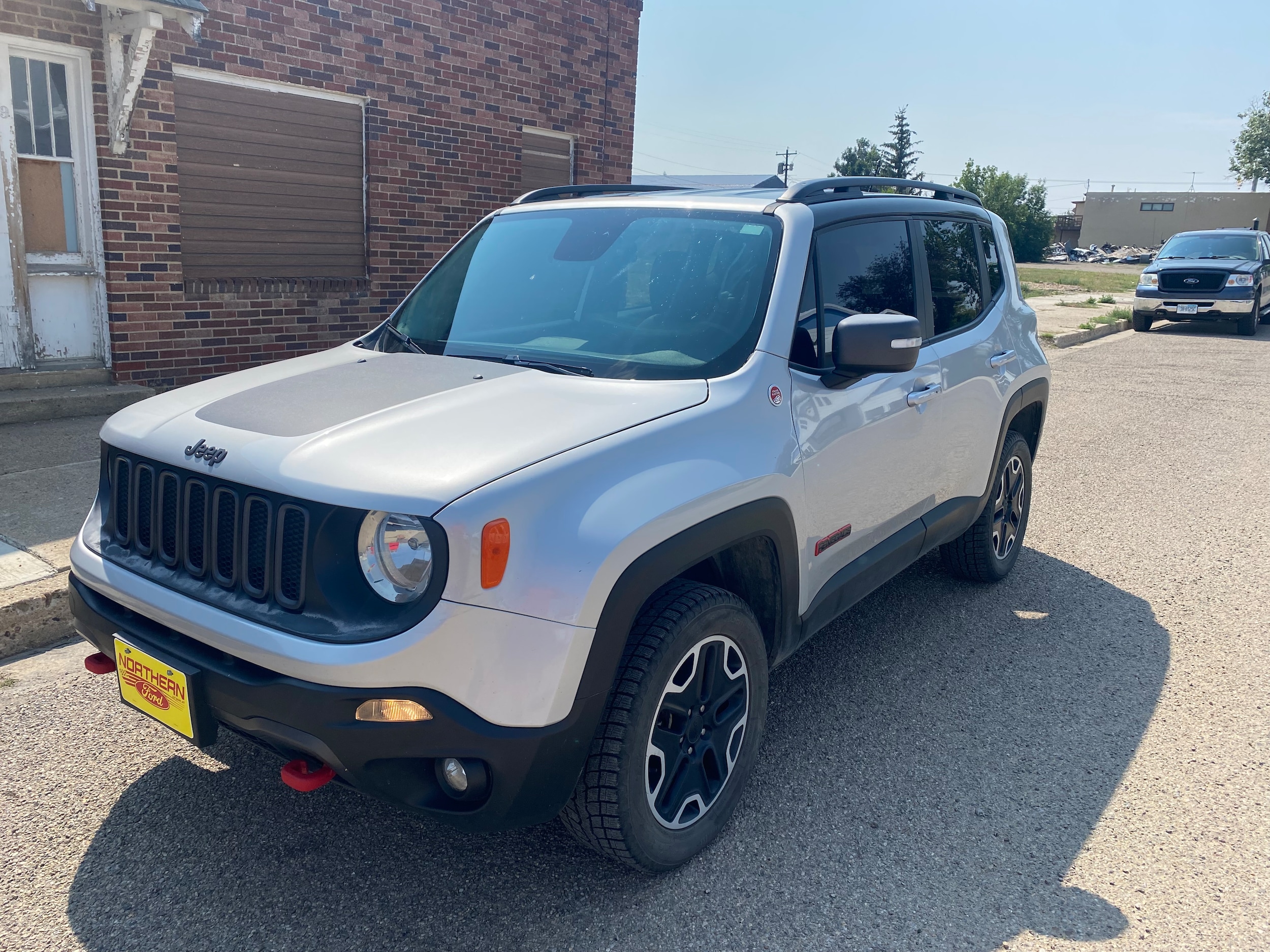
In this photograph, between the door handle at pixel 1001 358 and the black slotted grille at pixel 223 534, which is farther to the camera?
the door handle at pixel 1001 358

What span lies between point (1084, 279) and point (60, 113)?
37422 mm

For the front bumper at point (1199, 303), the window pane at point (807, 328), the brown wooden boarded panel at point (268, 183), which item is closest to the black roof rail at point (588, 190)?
the window pane at point (807, 328)

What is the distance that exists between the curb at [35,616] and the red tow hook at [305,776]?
208 centimetres

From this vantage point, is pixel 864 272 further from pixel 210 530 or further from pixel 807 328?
pixel 210 530

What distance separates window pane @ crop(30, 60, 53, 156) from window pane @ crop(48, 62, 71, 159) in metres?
0.02

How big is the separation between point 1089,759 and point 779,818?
121 cm

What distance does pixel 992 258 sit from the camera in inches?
197

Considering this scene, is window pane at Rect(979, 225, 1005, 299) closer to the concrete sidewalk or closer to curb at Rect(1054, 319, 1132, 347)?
the concrete sidewalk

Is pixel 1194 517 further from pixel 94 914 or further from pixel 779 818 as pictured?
pixel 94 914

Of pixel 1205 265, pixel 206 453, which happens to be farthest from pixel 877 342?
pixel 1205 265

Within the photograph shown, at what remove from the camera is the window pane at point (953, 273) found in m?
4.33

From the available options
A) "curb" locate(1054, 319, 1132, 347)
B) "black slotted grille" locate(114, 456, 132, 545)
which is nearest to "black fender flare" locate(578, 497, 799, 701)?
"black slotted grille" locate(114, 456, 132, 545)

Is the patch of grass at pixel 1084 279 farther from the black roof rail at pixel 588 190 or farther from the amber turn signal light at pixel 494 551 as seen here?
the amber turn signal light at pixel 494 551

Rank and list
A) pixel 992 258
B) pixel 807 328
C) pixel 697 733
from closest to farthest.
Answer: pixel 697 733 < pixel 807 328 < pixel 992 258
